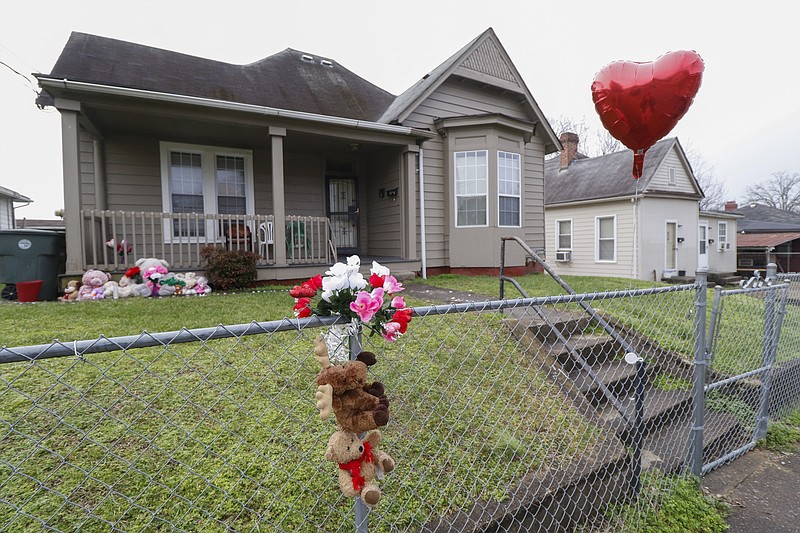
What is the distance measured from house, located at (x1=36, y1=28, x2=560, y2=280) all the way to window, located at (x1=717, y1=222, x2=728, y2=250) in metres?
10.6

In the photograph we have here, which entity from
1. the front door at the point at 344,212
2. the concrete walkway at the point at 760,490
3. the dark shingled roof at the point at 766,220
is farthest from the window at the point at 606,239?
the concrete walkway at the point at 760,490

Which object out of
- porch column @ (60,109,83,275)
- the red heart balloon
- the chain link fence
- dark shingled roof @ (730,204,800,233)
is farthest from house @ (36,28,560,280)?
dark shingled roof @ (730,204,800,233)

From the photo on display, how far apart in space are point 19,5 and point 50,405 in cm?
1105

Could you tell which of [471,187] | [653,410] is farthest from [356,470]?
[471,187]

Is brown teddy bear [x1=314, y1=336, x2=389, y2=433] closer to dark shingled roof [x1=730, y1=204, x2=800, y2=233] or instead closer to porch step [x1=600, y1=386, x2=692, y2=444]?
porch step [x1=600, y1=386, x2=692, y2=444]

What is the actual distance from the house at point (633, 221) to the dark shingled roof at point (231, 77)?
823 cm

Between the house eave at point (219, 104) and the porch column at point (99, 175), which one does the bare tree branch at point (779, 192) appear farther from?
the porch column at point (99, 175)

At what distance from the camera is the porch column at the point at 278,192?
6.55m

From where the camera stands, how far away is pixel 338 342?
1298 millimetres

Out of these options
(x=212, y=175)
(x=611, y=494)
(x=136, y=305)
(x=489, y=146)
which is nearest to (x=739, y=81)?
(x=489, y=146)

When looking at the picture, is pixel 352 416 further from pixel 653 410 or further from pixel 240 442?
pixel 653 410

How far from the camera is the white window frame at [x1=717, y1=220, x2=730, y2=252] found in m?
15.8

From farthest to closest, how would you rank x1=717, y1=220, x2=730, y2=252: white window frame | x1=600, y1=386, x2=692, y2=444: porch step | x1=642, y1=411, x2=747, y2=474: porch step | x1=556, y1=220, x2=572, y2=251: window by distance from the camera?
x1=717, y1=220, x2=730, y2=252: white window frame
x1=556, y1=220, x2=572, y2=251: window
x1=600, y1=386, x2=692, y2=444: porch step
x1=642, y1=411, x2=747, y2=474: porch step

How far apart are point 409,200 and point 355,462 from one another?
7001 mm
